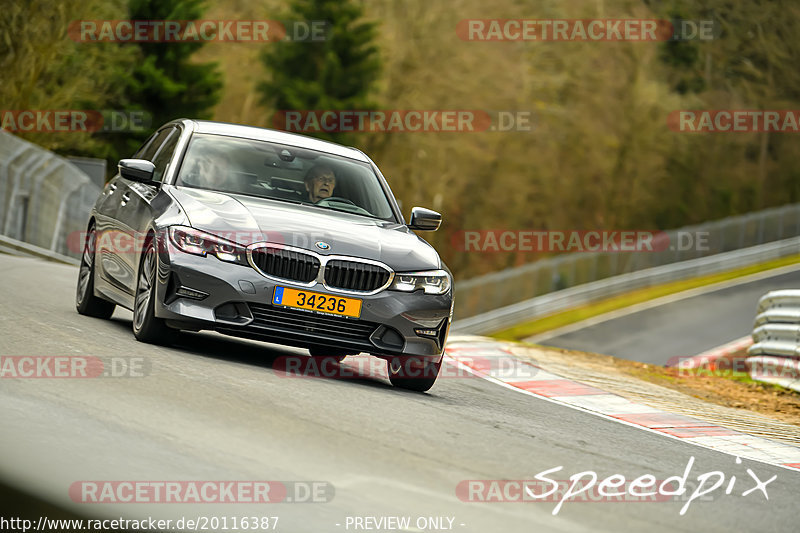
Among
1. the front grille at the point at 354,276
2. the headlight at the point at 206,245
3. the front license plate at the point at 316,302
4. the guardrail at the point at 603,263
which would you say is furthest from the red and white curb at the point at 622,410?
the guardrail at the point at 603,263

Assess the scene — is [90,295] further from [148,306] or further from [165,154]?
[148,306]

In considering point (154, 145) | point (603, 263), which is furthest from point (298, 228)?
point (603, 263)

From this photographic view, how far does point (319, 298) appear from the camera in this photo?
7777 mm

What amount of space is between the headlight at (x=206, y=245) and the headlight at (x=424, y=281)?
109 cm

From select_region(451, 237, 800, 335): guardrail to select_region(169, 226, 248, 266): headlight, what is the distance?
24.0 m

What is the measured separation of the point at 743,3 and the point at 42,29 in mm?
36792

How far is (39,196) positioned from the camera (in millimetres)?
21469

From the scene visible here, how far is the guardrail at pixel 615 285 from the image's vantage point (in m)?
34.8

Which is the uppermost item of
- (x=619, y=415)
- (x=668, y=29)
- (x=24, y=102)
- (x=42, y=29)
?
(x=668, y=29)

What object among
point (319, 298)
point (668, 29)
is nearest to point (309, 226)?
point (319, 298)

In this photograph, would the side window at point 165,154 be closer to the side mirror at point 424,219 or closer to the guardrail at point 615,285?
the side mirror at point 424,219

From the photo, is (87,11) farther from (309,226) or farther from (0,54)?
(309,226)

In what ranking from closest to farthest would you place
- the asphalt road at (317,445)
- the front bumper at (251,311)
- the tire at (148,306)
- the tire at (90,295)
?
the asphalt road at (317,445)
the front bumper at (251,311)
the tire at (148,306)
the tire at (90,295)

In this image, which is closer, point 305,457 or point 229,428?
point 305,457
